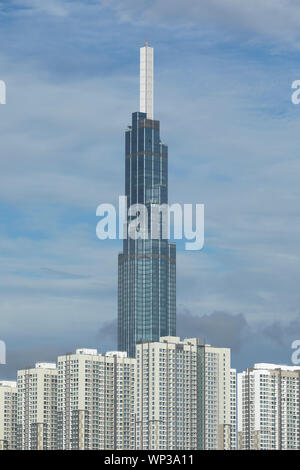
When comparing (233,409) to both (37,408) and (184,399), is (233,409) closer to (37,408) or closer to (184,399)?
(184,399)

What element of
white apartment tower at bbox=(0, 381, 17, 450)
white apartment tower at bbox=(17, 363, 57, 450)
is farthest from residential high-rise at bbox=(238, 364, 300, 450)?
white apartment tower at bbox=(0, 381, 17, 450)

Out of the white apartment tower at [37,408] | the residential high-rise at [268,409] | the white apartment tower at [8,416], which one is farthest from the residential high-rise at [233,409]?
the white apartment tower at [8,416]

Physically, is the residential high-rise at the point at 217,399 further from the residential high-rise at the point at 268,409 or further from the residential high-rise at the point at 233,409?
the residential high-rise at the point at 268,409

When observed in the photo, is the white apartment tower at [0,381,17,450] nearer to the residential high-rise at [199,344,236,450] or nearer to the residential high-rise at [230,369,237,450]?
the residential high-rise at [199,344,236,450]

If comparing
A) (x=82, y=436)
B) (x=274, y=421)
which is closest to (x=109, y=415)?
(x=82, y=436)

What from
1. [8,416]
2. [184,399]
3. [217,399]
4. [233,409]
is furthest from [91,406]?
[233,409]

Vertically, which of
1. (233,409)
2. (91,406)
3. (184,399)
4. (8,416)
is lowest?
(91,406)
